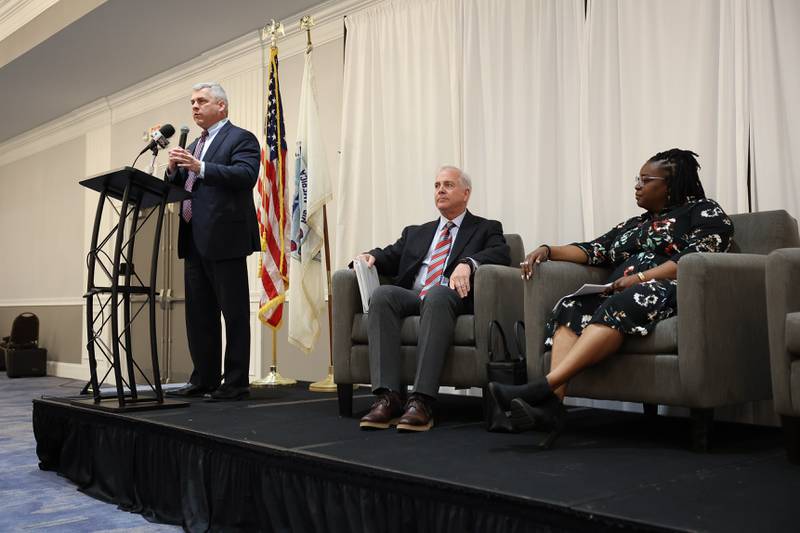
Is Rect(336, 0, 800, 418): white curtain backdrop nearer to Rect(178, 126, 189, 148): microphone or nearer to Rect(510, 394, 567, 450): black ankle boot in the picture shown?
Rect(510, 394, 567, 450): black ankle boot

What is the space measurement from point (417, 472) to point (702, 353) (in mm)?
876

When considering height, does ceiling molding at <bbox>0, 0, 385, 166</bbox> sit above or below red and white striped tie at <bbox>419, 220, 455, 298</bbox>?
above

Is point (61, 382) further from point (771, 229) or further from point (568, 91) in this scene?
point (771, 229)

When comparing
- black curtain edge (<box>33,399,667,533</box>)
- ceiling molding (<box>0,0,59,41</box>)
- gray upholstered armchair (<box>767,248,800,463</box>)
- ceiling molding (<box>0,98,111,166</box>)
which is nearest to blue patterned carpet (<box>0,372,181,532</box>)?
black curtain edge (<box>33,399,667,533</box>)

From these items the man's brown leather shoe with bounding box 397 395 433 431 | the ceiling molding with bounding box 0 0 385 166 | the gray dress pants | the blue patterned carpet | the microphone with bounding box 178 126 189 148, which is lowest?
the blue patterned carpet

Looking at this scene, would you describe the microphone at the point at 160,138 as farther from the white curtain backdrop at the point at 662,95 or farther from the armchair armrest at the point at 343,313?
the white curtain backdrop at the point at 662,95

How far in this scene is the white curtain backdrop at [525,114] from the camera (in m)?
3.73

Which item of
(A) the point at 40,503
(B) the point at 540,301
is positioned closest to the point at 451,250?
(B) the point at 540,301

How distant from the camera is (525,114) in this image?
3.94 meters

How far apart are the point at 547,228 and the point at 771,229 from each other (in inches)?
51.9

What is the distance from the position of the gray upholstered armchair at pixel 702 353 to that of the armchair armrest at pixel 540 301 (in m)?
0.03

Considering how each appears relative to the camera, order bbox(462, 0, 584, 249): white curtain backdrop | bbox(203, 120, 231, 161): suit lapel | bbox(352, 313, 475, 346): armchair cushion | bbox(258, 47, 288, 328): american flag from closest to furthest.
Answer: bbox(352, 313, 475, 346): armchair cushion → bbox(203, 120, 231, 161): suit lapel → bbox(462, 0, 584, 249): white curtain backdrop → bbox(258, 47, 288, 328): american flag

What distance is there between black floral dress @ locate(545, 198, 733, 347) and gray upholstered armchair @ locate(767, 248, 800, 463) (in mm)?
324

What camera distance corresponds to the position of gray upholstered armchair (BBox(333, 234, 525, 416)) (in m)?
2.59
